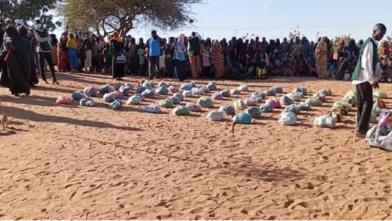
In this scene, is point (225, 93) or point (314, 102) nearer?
point (314, 102)

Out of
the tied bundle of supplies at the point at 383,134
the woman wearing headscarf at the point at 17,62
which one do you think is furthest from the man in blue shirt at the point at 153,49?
the tied bundle of supplies at the point at 383,134

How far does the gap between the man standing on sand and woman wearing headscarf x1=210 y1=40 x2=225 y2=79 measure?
885 centimetres

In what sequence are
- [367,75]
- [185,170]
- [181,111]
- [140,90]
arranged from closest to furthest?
1. [185,170]
2. [367,75]
3. [181,111]
4. [140,90]

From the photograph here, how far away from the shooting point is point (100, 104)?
9430 mm

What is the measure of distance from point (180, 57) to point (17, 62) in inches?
220

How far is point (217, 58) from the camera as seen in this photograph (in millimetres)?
14914

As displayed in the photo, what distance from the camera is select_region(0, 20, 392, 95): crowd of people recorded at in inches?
560

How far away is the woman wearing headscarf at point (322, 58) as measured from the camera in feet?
49.2

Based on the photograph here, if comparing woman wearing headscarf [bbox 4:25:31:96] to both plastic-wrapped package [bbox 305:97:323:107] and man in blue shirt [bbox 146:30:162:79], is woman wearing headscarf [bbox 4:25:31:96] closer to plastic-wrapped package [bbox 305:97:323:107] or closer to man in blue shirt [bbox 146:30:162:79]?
man in blue shirt [bbox 146:30:162:79]

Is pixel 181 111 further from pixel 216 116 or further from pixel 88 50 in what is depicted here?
pixel 88 50

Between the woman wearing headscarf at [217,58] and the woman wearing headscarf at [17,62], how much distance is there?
6693mm

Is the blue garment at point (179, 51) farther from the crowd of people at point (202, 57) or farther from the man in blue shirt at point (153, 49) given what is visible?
the man in blue shirt at point (153, 49)

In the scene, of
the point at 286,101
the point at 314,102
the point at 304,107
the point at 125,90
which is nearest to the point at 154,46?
the point at 125,90

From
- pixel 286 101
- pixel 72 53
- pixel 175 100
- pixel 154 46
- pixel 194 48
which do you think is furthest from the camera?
pixel 72 53
